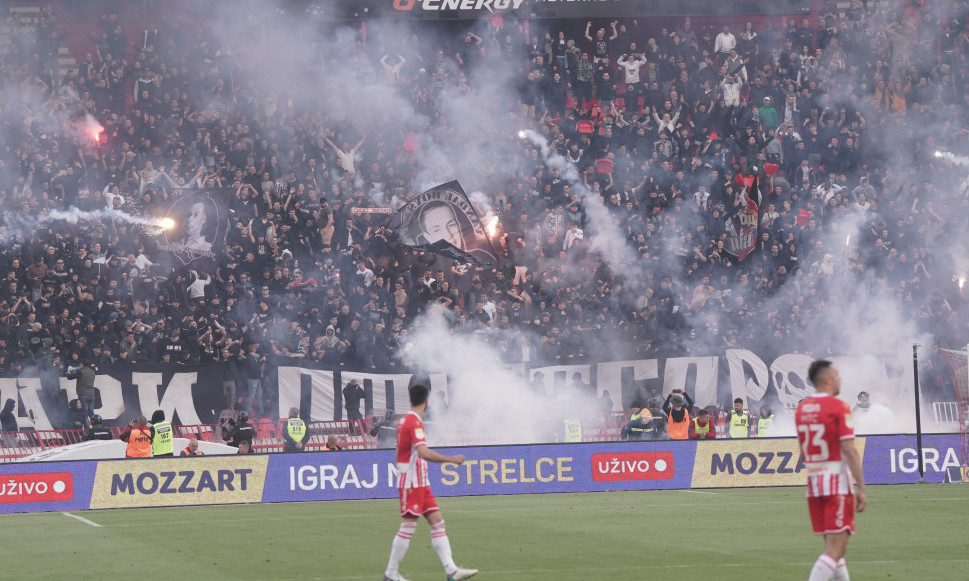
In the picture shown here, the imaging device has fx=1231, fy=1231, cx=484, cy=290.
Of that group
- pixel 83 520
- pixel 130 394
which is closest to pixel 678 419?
pixel 130 394

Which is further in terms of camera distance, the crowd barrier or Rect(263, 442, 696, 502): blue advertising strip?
Rect(263, 442, 696, 502): blue advertising strip

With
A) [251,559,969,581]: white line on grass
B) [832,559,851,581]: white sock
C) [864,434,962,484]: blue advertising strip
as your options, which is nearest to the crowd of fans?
[864,434,962,484]: blue advertising strip

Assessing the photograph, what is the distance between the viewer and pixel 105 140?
2852 centimetres

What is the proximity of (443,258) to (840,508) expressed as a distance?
66.2 ft

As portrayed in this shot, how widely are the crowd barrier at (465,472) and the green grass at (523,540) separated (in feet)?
1.57

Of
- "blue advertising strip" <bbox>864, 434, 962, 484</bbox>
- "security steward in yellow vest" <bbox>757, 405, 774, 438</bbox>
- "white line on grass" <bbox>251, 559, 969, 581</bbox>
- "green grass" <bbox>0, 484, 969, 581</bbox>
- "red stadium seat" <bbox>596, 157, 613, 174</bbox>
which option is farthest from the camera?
"red stadium seat" <bbox>596, 157, 613, 174</bbox>

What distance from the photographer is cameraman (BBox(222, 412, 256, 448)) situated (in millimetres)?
21406

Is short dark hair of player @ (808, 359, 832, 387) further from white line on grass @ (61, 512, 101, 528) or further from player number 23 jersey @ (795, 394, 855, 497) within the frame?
white line on grass @ (61, 512, 101, 528)

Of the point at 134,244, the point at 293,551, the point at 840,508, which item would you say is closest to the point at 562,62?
the point at 134,244

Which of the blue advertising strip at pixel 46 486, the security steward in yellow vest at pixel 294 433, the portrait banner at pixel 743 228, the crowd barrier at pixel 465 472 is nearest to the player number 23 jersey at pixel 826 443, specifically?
the crowd barrier at pixel 465 472

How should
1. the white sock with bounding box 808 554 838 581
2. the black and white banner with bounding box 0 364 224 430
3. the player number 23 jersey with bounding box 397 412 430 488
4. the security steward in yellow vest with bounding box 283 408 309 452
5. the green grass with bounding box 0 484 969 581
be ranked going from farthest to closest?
the black and white banner with bounding box 0 364 224 430, the security steward in yellow vest with bounding box 283 408 309 452, the green grass with bounding box 0 484 969 581, the player number 23 jersey with bounding box 397 412 430 488, the white sock with bounding box 808 554 838 581

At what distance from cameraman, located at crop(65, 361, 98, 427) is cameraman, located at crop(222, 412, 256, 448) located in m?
2.83

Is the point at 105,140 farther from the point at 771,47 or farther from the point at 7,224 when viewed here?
the point at 771,47

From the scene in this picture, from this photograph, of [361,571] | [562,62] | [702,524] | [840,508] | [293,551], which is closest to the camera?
[840,508]
